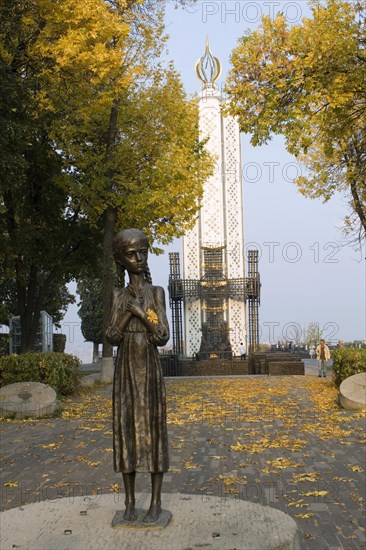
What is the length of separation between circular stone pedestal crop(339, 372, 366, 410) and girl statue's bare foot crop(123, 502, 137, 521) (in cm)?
778

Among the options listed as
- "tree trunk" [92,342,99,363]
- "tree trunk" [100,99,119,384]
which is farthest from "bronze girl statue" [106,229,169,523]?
"tree trunk" [92,342,99,363]

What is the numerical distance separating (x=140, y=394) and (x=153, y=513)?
0.89 meters

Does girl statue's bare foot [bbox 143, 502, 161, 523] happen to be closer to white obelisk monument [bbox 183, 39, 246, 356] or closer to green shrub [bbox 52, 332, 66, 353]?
white obelisk monument [bbox 183, 39, 246, 356]

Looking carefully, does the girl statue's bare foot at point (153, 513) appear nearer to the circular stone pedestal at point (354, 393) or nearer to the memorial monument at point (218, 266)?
the circular stone pedestal at point (354, 393)

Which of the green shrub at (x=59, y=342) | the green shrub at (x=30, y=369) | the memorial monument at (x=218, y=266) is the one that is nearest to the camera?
the green shrub at (x=30, y=369)

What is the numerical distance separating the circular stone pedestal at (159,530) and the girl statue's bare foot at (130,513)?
0.09 metres

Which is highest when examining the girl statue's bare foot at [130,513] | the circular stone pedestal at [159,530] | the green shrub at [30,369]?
the green shrub at [30,369]

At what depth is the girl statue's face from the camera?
4.58 meters

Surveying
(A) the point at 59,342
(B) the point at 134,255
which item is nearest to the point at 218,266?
(A) the point at 59,342

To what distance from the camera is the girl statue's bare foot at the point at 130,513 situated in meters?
4.44

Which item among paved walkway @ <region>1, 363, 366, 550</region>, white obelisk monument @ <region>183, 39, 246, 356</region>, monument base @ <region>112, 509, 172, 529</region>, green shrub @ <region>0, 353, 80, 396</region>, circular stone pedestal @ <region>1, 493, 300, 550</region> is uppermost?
white obelisk monument @ <region>183, 39, 246, 356</region>

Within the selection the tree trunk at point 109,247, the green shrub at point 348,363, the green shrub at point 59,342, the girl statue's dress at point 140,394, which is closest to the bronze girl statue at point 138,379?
the girl statue's dress at point 140,394

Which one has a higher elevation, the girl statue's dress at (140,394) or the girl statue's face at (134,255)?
the girl statue's face at (134,255)

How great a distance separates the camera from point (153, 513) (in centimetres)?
442
